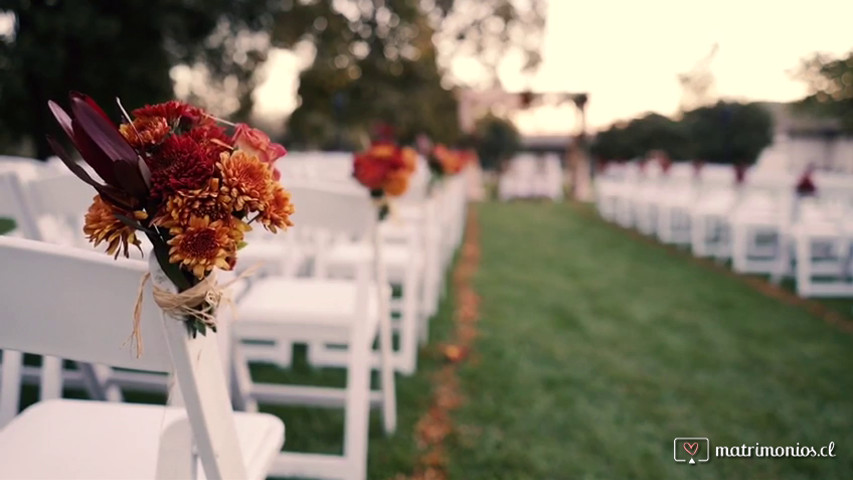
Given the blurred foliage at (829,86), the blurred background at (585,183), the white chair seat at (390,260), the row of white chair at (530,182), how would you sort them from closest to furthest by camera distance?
the blurred background at (585,183)
the white chair seat at (390,260)
the blurred foliage at (829,86)
the row of white chair at (530,182)

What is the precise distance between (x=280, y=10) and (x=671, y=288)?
34.5ft

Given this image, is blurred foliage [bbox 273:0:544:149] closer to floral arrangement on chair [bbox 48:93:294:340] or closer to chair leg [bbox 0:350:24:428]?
chair leg [bbox 0:350:24:428]

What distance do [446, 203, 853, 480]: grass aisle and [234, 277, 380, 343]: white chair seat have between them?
660 mm

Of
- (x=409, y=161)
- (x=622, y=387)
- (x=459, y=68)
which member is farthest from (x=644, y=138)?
(x=409, y=161)

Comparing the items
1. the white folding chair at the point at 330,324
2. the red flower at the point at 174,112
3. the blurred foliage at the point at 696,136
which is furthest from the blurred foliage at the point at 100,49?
the blurred foliage at the point at 696,136

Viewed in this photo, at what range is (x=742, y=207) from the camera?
6234 millimetres

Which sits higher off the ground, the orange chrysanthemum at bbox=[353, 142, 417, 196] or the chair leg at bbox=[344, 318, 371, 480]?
the orange chrysanthemum at bbox=[353, 142, 417, 196]

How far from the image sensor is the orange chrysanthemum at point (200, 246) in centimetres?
77

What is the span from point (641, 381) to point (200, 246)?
2.78m

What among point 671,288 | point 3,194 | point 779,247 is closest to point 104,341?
point 3,194

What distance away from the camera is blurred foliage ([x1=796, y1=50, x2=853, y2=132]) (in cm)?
940

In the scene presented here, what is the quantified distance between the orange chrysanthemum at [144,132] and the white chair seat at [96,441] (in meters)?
0.38

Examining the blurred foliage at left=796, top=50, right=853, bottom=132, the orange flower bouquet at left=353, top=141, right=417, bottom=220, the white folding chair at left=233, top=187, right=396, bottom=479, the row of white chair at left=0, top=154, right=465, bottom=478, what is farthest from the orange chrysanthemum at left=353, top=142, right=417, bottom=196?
the blurred foliage at left=796, top=50, right=853, bottom=132

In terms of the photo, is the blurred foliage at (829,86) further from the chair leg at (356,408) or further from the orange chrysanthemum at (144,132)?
the orange chrysanthemum at (144,132)
